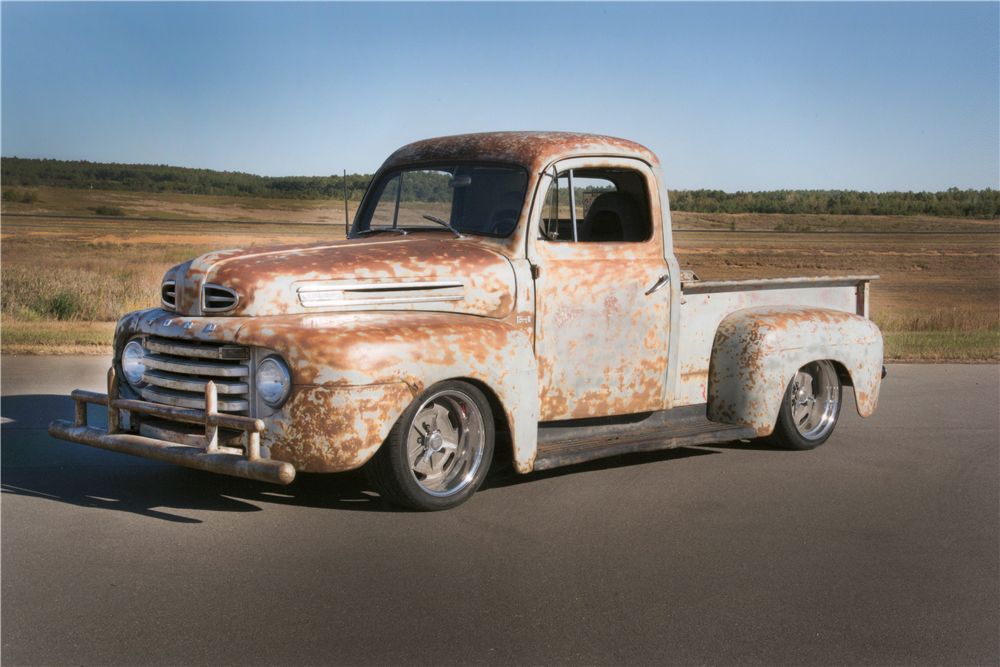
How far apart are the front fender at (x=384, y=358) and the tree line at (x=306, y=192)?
7411 centimetres

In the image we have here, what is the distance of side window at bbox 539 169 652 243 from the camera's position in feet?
19.9

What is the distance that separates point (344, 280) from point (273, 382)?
2.33ft

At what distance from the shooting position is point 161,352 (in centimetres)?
519

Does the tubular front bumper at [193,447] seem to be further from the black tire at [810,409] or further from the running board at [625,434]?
the black tire at [810,409]

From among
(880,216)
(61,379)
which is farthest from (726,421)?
(880,216)

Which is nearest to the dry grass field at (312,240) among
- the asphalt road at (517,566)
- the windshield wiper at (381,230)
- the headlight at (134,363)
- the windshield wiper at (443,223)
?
the windshield wiper at (381,230)

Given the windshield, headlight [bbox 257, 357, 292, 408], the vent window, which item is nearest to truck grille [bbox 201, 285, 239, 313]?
the vent window

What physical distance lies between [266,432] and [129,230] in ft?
181

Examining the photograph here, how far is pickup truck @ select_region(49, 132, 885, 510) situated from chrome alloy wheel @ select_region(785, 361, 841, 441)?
0.02 m

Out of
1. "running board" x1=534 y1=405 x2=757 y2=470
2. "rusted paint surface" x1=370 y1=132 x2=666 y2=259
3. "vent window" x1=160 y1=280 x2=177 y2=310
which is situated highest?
"rusted paint surface" x1=370 y1=132 x2=666 y2=259

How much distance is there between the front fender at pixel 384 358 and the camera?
465 centimetres

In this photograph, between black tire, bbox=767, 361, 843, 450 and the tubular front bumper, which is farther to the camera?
black tire, bbox=767, 361, 843, 450

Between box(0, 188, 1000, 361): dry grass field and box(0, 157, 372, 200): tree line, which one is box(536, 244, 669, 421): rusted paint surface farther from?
box(0, 157, 372, 200): tree line

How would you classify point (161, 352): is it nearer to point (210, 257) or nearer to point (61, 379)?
point (210, 257)
